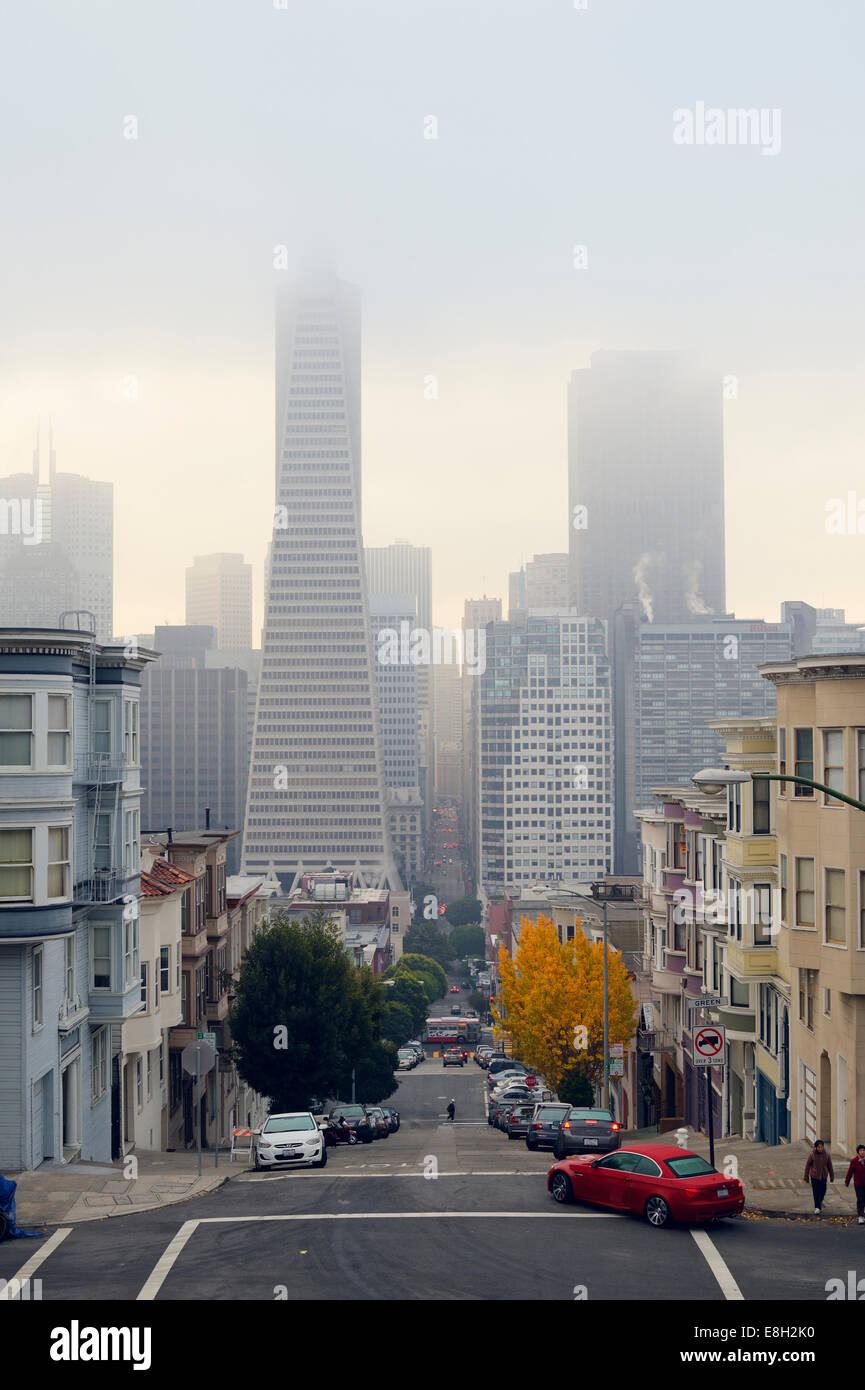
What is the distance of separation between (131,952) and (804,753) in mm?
18985

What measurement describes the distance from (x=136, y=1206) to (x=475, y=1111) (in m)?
64.0

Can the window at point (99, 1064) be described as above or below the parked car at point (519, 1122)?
above

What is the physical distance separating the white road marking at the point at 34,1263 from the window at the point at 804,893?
1744 cm

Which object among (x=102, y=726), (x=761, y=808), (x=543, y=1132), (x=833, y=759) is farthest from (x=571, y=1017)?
(x=833, y=759)

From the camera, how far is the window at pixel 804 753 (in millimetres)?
33312

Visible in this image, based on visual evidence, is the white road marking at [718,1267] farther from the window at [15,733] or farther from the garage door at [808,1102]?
the window at [15,733]

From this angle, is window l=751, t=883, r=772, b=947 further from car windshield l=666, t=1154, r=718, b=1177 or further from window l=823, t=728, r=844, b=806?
car windshield l=666, t=1154, r=718, b=1177

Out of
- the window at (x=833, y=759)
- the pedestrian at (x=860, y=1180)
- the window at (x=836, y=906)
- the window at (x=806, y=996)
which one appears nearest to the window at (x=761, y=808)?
the window at (x=806, y=996)

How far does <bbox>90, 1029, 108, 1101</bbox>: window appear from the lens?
38875 mm

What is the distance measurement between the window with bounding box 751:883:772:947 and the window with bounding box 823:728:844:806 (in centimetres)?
956

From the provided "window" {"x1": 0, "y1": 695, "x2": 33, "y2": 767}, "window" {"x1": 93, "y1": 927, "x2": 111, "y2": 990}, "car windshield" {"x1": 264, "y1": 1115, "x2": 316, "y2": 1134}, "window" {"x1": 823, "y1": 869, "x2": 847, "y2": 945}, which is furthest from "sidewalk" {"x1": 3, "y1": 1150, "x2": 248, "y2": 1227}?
"window" {"x1": 823, "y1": 869, "x2": 847, "y2": 945}

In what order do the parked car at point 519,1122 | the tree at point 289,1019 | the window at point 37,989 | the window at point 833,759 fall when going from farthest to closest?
the tree at point 289,1019
the parked car at point 519,1122
the window at point 37,989
the window at point 833,759
